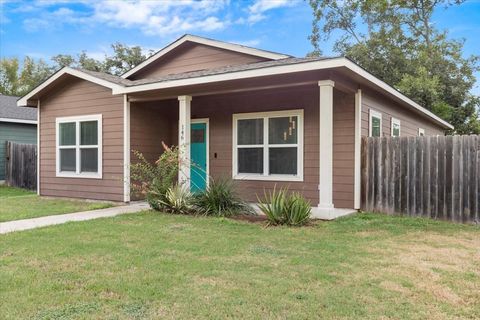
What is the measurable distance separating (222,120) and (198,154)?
1.12m

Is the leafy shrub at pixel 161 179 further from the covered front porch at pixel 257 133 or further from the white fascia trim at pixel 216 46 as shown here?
the white fascia trim at pixel 216 46

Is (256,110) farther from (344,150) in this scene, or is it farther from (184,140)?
(344,150)

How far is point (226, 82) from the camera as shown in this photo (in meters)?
7.96

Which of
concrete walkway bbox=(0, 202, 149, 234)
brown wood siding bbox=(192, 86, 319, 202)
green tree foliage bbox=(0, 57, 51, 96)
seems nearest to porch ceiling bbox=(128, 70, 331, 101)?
brown wood siding bbox=(192, 86, 319, 202)

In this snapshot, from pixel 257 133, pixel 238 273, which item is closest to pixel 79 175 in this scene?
pixel 257 133

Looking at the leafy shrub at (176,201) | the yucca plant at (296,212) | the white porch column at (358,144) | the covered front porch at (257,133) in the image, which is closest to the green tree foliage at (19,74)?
the covered front porch at (257,133)

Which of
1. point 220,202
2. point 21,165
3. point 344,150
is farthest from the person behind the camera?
point 21,165

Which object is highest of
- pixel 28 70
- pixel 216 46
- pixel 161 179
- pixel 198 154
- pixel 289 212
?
pixel 28 70

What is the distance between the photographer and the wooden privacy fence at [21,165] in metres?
13.8

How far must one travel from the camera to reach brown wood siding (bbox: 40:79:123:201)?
9625 millimetres

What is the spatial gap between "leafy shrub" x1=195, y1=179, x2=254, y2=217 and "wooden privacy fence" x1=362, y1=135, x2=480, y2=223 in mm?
2586

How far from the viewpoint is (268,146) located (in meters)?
9.17

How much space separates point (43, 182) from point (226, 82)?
21.4 ft

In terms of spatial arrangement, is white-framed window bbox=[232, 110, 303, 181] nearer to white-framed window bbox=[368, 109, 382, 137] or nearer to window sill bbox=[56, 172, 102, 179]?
white-framed window bbox=[368, 109, 382, 137]
